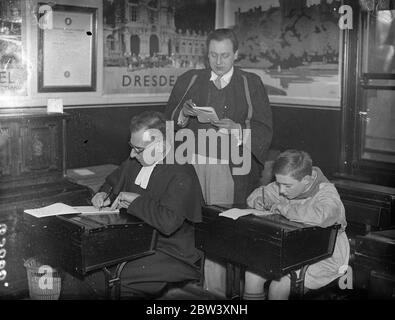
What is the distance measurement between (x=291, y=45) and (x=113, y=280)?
366 centimetres

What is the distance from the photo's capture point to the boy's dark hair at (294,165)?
3.16m

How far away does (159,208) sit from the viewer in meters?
3.12

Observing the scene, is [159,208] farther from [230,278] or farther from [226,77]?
[226,77]

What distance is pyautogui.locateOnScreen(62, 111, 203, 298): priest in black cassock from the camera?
10.3 ft

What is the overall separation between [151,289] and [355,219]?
2.19m

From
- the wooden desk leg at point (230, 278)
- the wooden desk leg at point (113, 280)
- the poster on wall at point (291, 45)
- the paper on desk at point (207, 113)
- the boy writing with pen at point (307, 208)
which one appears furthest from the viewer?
the poster on wall at point (291, 45)

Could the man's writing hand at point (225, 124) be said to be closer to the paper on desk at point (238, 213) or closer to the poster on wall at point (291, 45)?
the paper on desk at point (238, 213)

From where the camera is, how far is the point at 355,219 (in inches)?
181

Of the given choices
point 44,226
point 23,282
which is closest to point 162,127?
point 44,226

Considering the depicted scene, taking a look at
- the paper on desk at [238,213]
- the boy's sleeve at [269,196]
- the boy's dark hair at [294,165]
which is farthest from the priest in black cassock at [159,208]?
the boy's dark hair at [294,165]

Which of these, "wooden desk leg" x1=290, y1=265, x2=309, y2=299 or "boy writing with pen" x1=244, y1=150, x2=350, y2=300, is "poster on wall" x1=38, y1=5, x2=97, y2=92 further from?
"wooden desk leg" x1=290, y1=265, x2=309, y2=299

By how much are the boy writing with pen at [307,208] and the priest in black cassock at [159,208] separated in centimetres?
49

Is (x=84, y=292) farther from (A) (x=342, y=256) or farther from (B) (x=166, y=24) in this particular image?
(B) (x=166, y=24)

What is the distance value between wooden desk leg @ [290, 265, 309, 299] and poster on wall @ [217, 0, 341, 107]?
9.03 ft
